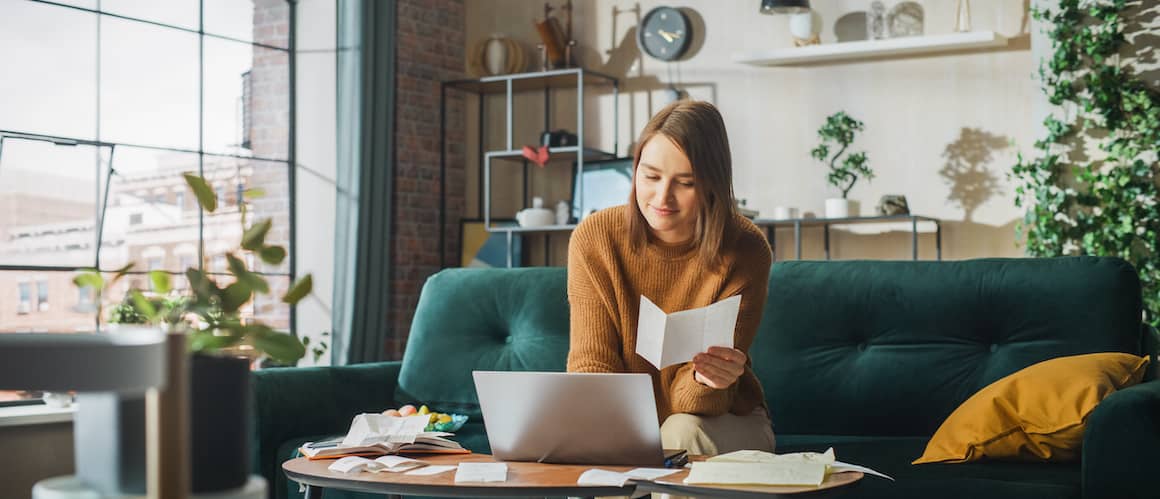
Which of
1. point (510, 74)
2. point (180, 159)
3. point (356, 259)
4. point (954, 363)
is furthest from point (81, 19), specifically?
point (954, 363)

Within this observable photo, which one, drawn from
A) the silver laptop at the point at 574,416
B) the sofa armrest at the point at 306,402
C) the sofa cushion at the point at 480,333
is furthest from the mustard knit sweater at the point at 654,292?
the sofa armrest at the point at 306,402

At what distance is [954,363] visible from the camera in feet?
9.33

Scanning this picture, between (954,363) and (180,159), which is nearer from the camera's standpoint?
(954,363)

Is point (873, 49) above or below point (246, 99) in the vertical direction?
above

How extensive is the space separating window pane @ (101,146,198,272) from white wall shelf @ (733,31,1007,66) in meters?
2.54

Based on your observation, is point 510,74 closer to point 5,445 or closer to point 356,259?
point 356,259

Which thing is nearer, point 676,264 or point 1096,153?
point 676,264

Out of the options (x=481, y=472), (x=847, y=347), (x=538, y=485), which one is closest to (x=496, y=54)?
(x=847, y=347)

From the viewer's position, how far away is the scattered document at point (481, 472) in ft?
5.73

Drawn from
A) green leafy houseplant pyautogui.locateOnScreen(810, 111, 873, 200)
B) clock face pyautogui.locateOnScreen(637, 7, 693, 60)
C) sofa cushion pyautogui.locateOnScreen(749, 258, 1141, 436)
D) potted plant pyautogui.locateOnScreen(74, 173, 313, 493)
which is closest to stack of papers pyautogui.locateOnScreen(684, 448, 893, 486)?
potted plant pyautogui.locateOnScreen(74, 173, 313, 493)

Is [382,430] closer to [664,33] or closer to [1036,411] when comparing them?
[1036,411]

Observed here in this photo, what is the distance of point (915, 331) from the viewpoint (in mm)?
2906

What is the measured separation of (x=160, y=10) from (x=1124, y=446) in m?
4.03

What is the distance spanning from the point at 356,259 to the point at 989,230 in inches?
109
